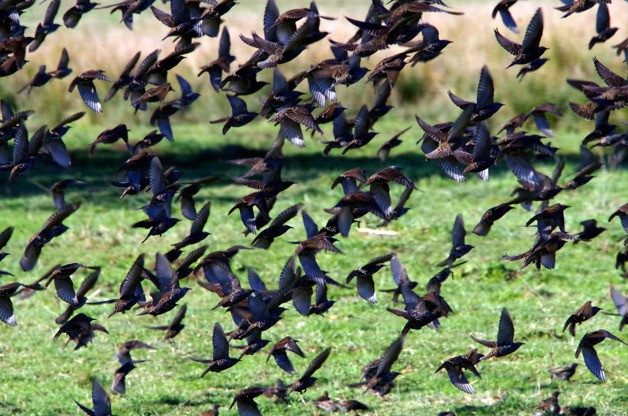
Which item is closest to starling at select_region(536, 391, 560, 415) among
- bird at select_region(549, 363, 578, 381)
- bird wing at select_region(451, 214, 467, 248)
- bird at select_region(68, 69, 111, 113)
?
bird at select_region(549, 363, 578, 381)

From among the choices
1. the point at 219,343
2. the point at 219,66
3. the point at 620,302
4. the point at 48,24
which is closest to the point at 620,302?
the point at 620,302

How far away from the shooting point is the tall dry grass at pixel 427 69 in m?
18.9

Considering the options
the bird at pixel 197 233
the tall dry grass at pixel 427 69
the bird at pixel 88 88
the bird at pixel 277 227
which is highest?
the bird at pixel 88 88

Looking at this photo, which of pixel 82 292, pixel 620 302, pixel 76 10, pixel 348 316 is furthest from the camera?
pixel 348 316

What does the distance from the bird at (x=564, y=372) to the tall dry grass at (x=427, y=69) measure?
38.7 ft

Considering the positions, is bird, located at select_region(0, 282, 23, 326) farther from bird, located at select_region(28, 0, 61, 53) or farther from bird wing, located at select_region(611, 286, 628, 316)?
bird wing, located at select_region(611, 286, 628, 316)

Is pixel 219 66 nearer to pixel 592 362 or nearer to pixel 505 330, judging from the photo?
pixel 505 330

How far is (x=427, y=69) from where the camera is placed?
67.6 feet

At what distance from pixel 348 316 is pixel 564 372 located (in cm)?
261

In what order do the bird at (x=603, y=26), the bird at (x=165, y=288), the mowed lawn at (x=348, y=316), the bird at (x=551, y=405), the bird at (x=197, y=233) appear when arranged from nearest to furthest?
1. the bird at (x=165, y=288)
2. the bird at (x=197, y=233)
3. the bird at (x=603, y=26)
4. the bird at (x=551, y=405)
5. the mowed lawn at (x=348, y=316)

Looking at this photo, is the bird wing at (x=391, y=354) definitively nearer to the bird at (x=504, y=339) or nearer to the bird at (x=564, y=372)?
the bird at (x=504, y=339)

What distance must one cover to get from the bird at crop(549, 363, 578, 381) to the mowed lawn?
0.19 feet

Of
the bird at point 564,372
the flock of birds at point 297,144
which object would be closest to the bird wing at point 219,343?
the flock of birds at point 297,144

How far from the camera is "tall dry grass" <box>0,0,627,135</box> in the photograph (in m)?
18.9
